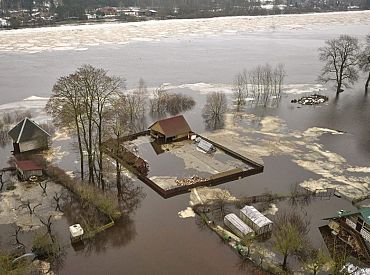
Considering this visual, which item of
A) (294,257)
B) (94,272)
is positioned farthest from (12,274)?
(294,257)

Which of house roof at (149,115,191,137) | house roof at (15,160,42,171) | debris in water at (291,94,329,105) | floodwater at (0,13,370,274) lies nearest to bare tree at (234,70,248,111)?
floodwater at (0,13,370,274)

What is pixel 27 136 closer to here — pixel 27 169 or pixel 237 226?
pixel 27 169

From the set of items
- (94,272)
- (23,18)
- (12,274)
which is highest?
(23,18)

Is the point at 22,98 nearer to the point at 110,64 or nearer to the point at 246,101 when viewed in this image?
the point at 110,64

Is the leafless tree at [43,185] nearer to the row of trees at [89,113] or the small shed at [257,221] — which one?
the row of trees at [89,113]

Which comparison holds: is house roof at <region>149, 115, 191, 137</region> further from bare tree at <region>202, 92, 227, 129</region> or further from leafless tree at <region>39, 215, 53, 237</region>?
leafless tree at <region>39, 215, 53, 237</region>

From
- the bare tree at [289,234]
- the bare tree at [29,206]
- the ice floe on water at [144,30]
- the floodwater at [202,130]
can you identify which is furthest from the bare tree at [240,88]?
the ice floe on water at [144,30]

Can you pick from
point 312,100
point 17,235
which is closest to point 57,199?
point 17,235
